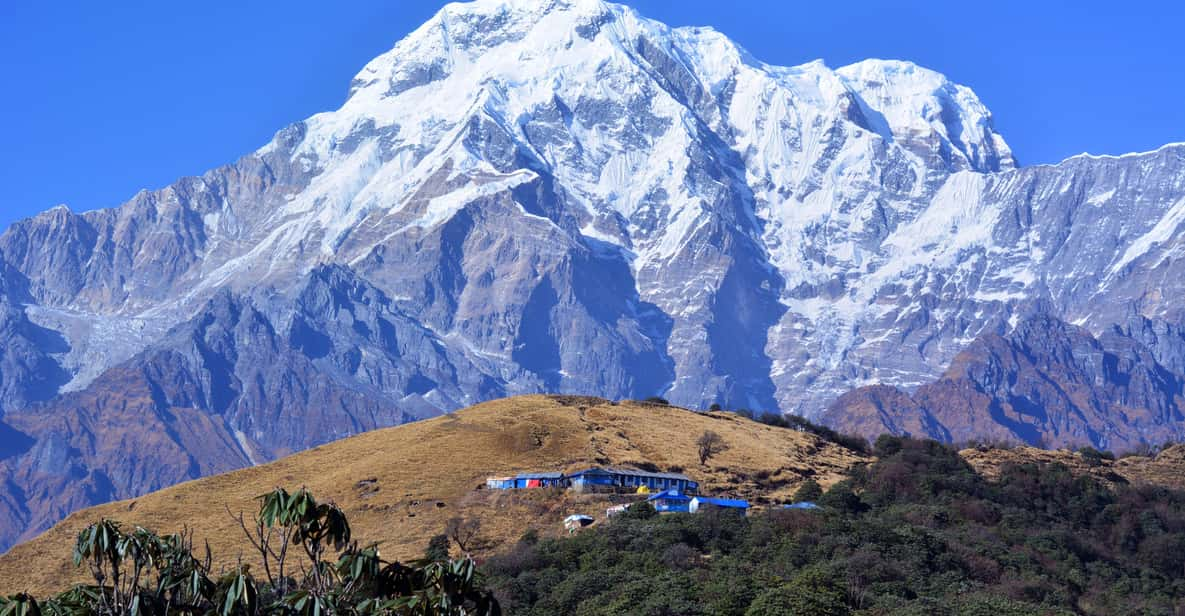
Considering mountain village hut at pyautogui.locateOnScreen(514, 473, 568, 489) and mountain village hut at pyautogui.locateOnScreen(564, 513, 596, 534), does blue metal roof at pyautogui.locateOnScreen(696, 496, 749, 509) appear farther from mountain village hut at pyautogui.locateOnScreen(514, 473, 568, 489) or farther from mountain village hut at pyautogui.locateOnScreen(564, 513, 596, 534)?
mountain village hut at pyautogui.locateOnScreen(514, 473, 568, 489)

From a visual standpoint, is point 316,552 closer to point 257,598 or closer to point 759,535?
point 257,598

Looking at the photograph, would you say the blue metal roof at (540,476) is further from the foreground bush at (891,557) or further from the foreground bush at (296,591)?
the foreground bush at (296,591)

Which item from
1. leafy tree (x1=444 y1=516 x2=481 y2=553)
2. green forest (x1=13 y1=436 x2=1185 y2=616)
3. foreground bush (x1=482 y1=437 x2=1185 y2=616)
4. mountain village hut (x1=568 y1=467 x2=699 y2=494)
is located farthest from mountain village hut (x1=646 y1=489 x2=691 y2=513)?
leafy tree (x1=444 y1=516 x2=481 y2=553)

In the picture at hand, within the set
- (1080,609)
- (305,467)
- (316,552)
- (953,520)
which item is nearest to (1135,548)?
(953,520)

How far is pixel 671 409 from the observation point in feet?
598

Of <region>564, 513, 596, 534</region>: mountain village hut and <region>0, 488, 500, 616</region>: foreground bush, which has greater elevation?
<region>564, 513, 596, 534</region>: mountain village hut

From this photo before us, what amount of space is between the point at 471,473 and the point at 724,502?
22314 millimetres

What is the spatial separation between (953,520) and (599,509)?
28.7 meters

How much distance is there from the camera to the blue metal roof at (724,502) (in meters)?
131

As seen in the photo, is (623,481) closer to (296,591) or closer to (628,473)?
(628,473)

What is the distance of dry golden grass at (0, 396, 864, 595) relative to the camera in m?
126

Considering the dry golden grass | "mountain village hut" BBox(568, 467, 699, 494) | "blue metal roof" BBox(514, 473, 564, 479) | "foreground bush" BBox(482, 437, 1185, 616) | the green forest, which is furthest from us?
"mountain village hut" BBox(568, 467, 699, 494)

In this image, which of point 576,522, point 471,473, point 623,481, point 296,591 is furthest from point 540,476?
point 296,591

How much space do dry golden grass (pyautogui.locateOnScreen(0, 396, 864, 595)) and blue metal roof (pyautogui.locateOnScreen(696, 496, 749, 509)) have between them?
535 centimetres
